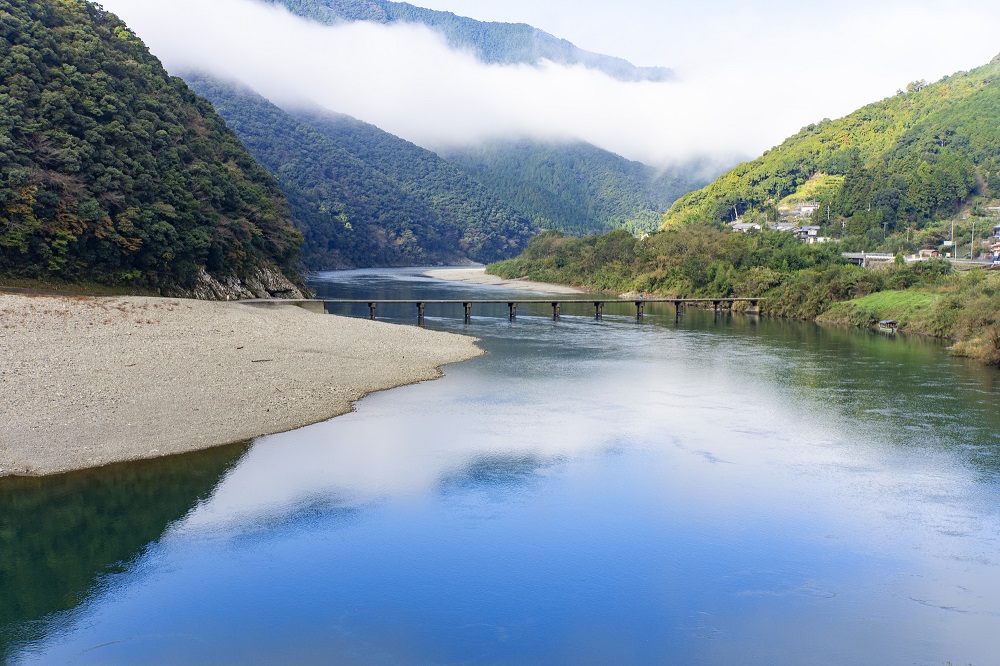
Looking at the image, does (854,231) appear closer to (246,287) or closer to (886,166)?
(886,166)

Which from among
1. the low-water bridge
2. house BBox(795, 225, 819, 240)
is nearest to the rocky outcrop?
the low-water bridge

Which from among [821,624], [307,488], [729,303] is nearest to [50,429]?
[307,488]

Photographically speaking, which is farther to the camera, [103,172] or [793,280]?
[793,280]

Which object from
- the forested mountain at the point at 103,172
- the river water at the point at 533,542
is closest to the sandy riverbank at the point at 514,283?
the forested mountain at the point at 103,172

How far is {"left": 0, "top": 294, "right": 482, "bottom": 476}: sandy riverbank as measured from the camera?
22.7m

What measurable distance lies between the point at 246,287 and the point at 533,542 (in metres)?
44.3

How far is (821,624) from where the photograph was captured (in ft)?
48.1

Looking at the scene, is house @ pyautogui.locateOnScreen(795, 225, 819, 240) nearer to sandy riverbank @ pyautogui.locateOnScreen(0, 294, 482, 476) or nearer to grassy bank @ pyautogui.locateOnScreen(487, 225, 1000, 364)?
grassy bank @ pyautogui.locateOnScreen(487, 225, 1000, 364)

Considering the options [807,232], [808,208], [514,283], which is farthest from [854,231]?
[514,283]

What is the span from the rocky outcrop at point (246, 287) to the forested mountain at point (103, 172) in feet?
0.56

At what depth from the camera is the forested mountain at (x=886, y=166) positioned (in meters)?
107

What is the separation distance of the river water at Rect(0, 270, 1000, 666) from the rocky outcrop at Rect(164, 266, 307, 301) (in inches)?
1051

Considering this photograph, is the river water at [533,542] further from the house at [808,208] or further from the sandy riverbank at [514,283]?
the house at [808,208]

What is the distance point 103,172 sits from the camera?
4656 centimetres
